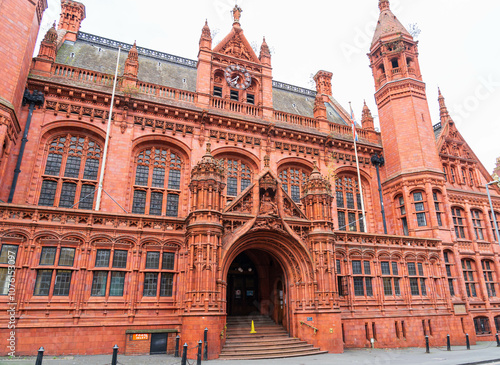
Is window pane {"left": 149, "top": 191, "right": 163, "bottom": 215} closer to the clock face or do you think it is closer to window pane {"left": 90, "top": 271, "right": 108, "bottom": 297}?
window pane {"left": 90, "top": 271, "right": 108, "bottom": 297}

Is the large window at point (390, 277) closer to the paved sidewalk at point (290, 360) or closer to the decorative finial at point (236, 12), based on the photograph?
the paved sidewalk at point (290, 360)

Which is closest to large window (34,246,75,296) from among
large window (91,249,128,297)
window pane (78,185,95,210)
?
large window (91,249,128,297)

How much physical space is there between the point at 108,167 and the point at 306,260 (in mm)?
13700

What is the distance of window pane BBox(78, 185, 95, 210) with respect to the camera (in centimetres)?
2144

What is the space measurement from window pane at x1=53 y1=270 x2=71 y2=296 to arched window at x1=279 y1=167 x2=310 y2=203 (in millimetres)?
16414

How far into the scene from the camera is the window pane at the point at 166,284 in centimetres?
1780

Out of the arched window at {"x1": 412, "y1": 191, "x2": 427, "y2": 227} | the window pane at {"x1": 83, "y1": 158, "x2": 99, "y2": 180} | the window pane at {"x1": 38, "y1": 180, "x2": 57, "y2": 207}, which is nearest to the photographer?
the window pane at {"x1": 38, "y1": 180, "x2": 57, "y2": 207}

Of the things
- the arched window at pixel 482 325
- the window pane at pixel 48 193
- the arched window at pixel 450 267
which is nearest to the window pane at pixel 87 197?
the window pane at pixel 48 193

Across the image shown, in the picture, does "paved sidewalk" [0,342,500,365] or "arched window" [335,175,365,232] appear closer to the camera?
"paved sidewalk" [0,342,500,365]

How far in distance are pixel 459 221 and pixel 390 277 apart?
1105cm

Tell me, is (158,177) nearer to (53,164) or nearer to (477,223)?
(53,164)

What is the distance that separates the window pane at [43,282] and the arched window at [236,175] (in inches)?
499

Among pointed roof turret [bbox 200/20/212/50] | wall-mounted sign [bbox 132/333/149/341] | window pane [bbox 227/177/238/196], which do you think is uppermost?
pointed roof turret [bbox 200/20/212/50]

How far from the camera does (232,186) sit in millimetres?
25766
